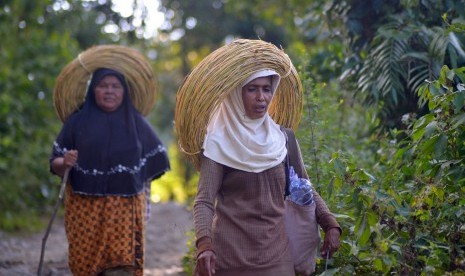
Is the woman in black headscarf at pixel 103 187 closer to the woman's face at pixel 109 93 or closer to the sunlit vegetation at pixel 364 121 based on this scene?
the woman's face at pixel 109 93

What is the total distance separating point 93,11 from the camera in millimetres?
13969

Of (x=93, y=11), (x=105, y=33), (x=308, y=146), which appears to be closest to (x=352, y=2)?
(x=308, y=146)

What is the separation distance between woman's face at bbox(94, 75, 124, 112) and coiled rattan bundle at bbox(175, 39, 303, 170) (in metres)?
2.22

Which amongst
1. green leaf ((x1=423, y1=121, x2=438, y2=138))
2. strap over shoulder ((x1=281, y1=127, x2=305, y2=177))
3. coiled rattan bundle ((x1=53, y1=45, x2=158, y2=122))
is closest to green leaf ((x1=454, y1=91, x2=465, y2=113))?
green leaf ((x1=423, y1=121, x2=438, y2=138))

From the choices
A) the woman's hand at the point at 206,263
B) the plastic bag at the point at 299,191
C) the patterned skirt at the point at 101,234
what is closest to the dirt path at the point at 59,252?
the patterned skirt at the point at 101,234

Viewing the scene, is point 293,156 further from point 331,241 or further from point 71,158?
point 71,158

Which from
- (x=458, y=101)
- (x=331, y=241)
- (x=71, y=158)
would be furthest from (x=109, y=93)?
(x=458, y=101)

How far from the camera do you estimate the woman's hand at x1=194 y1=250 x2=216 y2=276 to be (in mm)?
4238

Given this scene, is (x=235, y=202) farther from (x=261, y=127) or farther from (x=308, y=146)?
(x=308, y=146)

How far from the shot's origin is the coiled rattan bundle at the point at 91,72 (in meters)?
7.26

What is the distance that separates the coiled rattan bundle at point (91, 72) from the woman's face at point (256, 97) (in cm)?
277

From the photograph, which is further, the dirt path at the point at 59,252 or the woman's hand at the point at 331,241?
the dirt path at the point at 59,252

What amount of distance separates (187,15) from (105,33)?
7.75 metres

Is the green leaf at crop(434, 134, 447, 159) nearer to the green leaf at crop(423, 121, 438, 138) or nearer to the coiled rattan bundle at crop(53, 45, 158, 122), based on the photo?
the green leaf at crop(423, 121, 438, 138)
